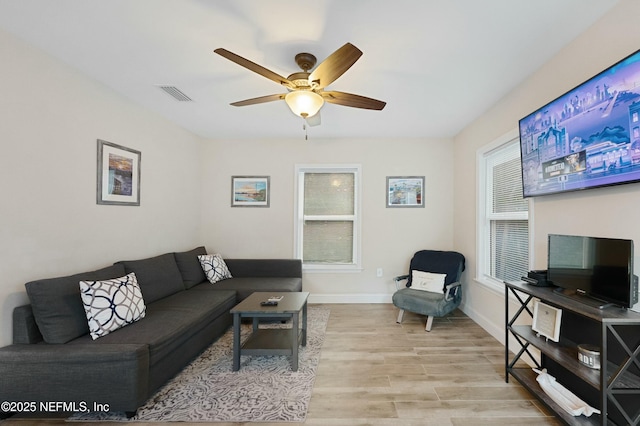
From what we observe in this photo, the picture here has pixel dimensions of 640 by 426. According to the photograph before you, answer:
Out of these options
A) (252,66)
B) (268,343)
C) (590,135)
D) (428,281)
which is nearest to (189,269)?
(268,343)

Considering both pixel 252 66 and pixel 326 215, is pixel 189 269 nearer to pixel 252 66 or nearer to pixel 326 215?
pixel 326 215

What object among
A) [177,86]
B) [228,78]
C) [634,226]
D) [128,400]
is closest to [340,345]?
[128,400]

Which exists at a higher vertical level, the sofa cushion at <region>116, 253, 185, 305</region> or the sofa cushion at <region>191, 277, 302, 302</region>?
the sofa cushion at <region>116, 253, 185, 305</region>

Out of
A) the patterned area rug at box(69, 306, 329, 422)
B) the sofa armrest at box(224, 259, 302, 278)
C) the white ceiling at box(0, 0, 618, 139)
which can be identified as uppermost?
the white ceiling at box(0, 0, 618, 139)

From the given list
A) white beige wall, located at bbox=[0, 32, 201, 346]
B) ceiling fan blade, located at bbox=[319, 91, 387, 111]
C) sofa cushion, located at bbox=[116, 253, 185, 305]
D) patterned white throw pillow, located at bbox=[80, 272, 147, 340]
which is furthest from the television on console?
white beige wall, located at bbox=[0, 32, 201, 346]

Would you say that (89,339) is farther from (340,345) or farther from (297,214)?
(297,214)

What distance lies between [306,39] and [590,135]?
196 cm

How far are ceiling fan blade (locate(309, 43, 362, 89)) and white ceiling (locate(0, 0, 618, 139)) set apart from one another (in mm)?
304

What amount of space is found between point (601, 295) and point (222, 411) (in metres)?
2.50

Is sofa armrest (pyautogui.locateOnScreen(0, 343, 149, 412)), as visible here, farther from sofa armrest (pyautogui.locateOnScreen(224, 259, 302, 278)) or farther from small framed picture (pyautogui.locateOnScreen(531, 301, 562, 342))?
small framed picture (pyautogui.locateOnScreen(531, 301, 562, 342))

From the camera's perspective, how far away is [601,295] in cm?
166

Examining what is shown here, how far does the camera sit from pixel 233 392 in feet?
7.10

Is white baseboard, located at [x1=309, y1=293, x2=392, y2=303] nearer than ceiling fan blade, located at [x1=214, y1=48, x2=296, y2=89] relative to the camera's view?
No

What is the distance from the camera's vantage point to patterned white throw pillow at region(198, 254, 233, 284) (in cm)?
377
